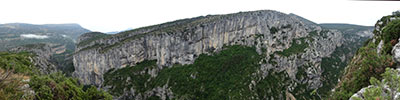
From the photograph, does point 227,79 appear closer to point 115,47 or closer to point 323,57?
point 115,47

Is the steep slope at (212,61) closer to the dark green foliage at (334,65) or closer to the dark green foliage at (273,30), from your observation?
the dark green foliage at (273,30)

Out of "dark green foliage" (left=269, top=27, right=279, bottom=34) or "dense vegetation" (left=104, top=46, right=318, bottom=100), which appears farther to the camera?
"dark green foliage" (left=269, top=27, right=279, bottom=34)

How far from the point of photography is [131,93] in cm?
9500

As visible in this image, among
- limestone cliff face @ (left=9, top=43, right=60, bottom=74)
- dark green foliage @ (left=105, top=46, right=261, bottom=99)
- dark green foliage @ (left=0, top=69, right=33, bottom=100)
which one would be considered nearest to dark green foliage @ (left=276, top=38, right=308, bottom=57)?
dark green foliage @ (left=105, top=46, right=261, bottom=99)

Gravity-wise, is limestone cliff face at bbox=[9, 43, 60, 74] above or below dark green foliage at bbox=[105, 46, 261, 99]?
above

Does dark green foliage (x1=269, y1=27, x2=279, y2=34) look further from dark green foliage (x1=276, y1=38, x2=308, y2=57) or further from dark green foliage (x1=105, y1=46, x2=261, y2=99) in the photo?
dark green foliage (x1=105, y1=46, x2=261, y2=99)

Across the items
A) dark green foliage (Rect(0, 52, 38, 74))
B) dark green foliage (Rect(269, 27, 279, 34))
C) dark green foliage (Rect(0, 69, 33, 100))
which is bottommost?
dark green foliage (Rect(0, 52, 38, 74))

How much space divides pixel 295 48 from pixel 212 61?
59.6 metres

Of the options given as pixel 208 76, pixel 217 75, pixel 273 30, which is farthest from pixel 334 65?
pixel 208 76

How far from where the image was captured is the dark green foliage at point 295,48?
107 metres

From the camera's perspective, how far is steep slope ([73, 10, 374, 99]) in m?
92.4

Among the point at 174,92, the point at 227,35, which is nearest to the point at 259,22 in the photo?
the point at 227,35

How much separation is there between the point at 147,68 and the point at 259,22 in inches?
3356

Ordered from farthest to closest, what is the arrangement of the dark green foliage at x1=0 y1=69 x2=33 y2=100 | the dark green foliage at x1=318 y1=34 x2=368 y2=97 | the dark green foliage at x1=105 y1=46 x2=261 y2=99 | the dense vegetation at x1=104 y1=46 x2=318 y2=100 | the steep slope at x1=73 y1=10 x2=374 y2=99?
the dark green foliage at x1=318 y1=34 x2=368 y2=97 → the steep slope at x1=73 y1=10 x2=374 y2=99 → the dense vegetation at x1=104 y1=46 x2=318 y2=100 → the dark green foliage at x1=105 y1=46 x2=261 y2=99 → the dark green foliage at x1=0 y1=69 x2=33 y2=100
